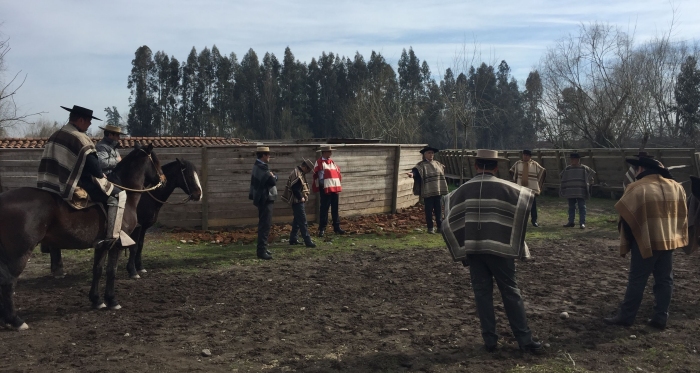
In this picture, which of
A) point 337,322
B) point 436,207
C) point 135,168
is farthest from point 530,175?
point 135,168

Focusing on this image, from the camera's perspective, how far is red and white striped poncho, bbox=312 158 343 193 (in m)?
12.3

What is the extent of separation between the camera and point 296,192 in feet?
36.2

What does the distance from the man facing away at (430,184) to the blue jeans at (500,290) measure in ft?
23.2

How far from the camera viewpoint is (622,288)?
7715 millimetres

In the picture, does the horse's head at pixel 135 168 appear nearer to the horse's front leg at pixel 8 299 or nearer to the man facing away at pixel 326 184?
the horse's front leg at pixel 8 299

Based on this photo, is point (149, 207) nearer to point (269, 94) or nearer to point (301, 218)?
point (301, 218)

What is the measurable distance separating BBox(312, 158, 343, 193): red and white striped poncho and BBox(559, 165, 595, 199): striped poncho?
18.4ft

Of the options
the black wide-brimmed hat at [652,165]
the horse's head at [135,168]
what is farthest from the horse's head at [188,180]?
the black wide-brimmed hat at [652,165]

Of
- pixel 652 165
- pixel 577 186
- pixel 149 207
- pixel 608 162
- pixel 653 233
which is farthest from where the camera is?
pixel 608 162

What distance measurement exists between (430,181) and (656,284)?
6.64 meters

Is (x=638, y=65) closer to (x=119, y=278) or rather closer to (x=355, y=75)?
(x=119, y=278)

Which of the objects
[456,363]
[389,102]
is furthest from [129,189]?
[389,102]

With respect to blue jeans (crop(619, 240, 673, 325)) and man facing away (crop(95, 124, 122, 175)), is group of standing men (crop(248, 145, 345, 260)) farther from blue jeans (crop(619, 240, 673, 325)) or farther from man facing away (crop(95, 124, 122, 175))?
blue jeans (crop(619, 240, 673, 325))

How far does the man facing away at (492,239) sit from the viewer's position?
518 cm
